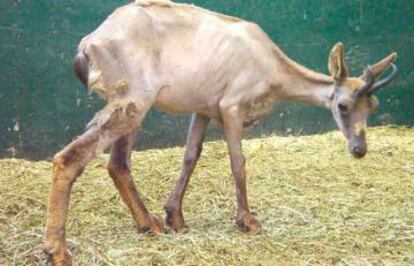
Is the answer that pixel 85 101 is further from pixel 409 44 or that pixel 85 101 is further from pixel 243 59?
pixel 409 44

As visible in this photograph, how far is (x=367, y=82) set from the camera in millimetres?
6020

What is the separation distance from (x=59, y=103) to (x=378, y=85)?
4.14 meters

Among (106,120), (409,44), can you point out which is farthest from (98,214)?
(409,44)

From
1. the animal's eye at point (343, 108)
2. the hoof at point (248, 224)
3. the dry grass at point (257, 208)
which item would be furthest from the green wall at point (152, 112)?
the hoof at point (248, 224)

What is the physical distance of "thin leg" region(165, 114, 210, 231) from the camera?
19.6ft

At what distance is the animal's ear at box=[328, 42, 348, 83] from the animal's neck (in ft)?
0.28

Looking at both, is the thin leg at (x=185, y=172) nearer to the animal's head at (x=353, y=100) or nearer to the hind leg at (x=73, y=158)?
the hind leg at (x=73, y=158)

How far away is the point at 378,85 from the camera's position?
6.05 metres

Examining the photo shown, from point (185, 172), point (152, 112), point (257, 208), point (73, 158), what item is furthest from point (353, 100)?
point (152, 112)

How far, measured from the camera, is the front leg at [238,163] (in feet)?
19.0

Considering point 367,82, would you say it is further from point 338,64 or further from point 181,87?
point 181,87

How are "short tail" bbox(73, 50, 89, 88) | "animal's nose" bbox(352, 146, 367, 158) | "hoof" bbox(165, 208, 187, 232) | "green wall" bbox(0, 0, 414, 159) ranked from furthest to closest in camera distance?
1. "green wall" bbox(0, 0, 414, 159)
2. "animal's nose" bbox(352, 146, 367, 158)
3. "hoof" bbox(165, 208, 187, 232)
4. "short tail" bbox(73, 50, 89, 88)

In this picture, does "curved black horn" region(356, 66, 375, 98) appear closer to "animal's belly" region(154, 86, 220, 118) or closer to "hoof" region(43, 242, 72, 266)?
"animal's belly" region(154, 86, 220, 118)

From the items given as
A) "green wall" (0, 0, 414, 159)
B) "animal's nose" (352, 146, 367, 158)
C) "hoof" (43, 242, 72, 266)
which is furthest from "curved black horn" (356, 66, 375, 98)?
"green wall" (0, 0, 414, 159)
